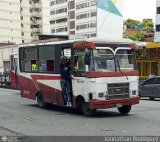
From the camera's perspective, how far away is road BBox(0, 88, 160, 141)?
40.8ft

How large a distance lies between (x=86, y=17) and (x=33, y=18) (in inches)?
730

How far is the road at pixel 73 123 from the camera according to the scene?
40.8 feet

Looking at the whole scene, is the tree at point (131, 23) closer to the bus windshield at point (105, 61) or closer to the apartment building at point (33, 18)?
the apartment building at point (33, 18)

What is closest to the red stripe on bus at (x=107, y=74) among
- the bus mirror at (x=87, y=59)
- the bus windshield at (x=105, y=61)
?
the bus windshield at (x=105, y=61)

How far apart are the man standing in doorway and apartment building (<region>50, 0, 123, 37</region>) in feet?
288

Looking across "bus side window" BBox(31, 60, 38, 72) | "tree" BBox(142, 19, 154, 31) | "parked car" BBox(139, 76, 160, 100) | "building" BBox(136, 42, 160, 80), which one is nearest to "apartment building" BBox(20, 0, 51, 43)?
"tree" BBox(142, 19, 154, 31)

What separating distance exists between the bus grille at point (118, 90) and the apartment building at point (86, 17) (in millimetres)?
88696

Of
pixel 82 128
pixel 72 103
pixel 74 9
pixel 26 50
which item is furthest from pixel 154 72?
Result: pixel 74 9

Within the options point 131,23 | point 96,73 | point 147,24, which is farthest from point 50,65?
point 131,23

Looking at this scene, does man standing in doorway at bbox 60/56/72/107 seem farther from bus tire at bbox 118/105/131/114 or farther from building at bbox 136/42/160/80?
building at bbox 136/42/160/80

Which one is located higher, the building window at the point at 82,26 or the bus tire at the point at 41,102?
the building window at the point at 82,26

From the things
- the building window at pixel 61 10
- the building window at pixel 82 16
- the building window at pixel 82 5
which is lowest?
the building window at pixel 82 16

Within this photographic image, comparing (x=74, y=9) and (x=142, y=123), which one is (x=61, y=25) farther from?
(x=142, y=123)

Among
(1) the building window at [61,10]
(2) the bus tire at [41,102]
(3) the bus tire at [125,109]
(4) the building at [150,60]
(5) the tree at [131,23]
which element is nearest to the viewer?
(3) the bus tire at [125,109]
